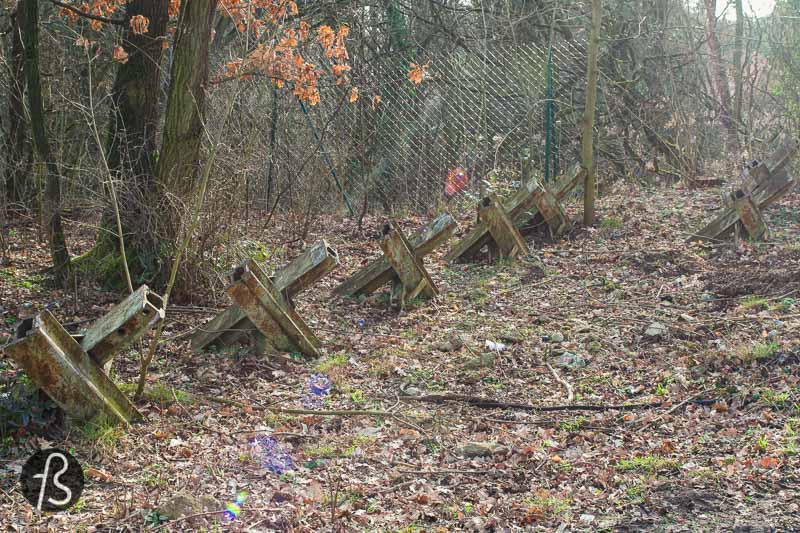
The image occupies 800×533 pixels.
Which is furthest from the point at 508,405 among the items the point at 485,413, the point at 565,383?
the point at 565,383

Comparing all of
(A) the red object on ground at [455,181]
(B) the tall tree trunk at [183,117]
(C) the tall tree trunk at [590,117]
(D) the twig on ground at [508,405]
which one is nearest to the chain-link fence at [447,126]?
(A) the red object on ground at [455,181]

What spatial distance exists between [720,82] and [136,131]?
10164mm

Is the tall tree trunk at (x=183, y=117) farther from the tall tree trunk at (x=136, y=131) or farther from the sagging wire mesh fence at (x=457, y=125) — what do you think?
the sagging wire mesh fence at (x=457, y=125)

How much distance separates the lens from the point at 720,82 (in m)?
14.0

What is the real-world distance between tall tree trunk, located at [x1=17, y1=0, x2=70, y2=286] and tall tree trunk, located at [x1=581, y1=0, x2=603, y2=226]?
5.82 metres

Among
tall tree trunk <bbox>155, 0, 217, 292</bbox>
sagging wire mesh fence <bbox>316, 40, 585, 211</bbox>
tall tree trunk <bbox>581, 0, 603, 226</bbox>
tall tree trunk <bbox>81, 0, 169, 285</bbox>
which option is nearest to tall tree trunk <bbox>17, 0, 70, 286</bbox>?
tall tree trunk <bbox>81, 0, 169, 285</bbox>

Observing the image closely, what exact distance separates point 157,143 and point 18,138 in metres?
1.88

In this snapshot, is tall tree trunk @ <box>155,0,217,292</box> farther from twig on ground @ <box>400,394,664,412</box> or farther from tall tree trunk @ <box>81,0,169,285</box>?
twig on ground @ <box>400,394,664,412</box>

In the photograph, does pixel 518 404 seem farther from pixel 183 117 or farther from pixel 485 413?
pixel 183 117

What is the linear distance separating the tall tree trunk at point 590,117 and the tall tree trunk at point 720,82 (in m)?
3.93

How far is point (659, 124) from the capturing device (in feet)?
42.4

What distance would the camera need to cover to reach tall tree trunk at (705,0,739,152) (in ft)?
42.8

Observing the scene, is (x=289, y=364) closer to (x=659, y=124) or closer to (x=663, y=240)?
(x=663, y=240)

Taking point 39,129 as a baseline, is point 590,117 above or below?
below
